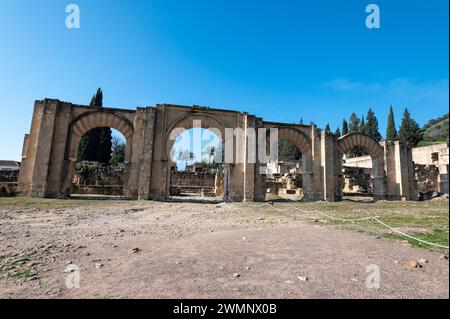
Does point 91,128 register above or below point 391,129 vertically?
below

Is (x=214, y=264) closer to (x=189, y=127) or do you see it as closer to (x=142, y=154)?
(x=142, y=154)

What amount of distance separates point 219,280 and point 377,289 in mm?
1454

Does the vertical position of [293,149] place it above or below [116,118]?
above

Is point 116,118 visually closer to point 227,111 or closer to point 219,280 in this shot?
point 227,111

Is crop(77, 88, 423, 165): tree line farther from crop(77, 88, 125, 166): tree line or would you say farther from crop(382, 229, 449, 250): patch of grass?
crop(382, 229, 449, 250): patch of grass

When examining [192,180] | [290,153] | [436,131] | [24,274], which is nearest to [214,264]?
[24,274]

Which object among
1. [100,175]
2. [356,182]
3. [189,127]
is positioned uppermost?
[189,127]

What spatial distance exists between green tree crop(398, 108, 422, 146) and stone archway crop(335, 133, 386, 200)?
110ft

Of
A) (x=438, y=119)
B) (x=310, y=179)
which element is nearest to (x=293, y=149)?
(x=310, y=179)

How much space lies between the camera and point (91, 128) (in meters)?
13.5

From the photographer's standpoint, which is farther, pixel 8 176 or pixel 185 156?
pixel 185 156

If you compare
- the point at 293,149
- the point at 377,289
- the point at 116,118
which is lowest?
the point at 377,289

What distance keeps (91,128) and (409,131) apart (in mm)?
50917
